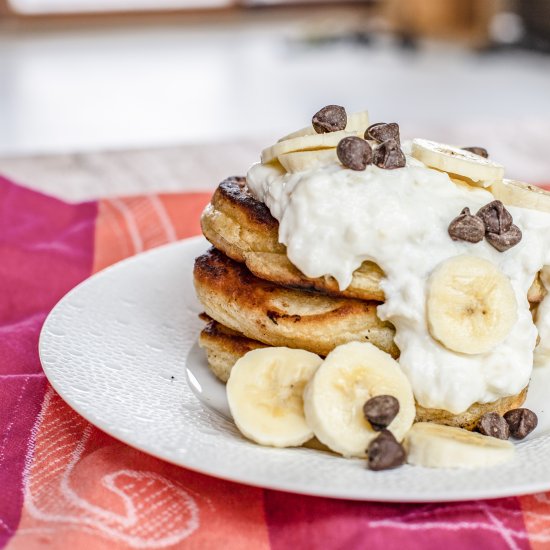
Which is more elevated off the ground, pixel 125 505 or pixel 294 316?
pixel 294 316

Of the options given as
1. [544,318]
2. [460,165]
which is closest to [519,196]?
[460,165]

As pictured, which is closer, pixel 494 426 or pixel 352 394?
pixel 352 394

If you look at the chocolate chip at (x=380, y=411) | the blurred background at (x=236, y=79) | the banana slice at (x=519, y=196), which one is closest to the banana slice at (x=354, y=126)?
the banana slice at (x=519, y=196)

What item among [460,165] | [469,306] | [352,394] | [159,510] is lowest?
[159,510]

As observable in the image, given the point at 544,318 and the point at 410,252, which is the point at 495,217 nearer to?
the point at 410,252

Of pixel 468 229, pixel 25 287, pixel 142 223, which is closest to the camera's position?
pixel 468 229

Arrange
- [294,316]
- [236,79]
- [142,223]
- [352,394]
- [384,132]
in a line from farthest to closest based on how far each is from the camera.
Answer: [236,79] → [142,223] → [384,132] → [294,316] → [352,394]

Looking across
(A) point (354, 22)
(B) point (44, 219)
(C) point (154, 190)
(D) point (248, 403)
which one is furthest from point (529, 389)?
(A) point (354, 22)
